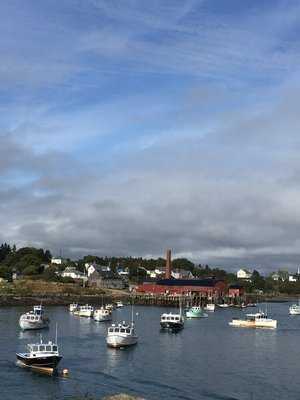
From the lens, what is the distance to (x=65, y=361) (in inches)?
3027

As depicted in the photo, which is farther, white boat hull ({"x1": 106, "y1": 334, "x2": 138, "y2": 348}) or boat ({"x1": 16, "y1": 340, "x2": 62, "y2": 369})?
white boat hull ({"x1": 106, "y1": 334, "x2": 138, "y2": 348})

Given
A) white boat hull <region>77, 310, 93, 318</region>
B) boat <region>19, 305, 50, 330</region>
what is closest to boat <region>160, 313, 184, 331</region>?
boat <region>19, 305, 50, 330</region>

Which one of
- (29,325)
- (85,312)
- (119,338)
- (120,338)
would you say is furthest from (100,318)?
(119,338)

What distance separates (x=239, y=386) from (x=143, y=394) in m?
11.6

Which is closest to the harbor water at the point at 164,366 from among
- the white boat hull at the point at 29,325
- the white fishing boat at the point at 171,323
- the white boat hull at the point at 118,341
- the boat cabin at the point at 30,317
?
the white boat hull at the point at 118,341

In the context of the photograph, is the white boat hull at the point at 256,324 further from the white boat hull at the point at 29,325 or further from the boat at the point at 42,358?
the boat at the point at 42,358

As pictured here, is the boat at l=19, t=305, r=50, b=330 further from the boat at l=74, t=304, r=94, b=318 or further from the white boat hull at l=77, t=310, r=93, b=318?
the boat at l=74, t=304, r=94, b=318

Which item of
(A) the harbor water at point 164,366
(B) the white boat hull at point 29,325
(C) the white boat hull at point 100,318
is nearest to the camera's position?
(A) the harbor water at point 164,366

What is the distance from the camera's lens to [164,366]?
77.3m

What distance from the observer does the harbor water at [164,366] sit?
61438mm

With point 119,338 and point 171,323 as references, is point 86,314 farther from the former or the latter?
point 119,338

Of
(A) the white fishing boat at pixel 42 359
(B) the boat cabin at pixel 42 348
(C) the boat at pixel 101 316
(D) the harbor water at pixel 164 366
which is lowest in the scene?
(D) the harbor water at pixel 164 366

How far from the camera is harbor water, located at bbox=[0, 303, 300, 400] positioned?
61.4 metres

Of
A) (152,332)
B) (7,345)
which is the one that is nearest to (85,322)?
(152,332)
